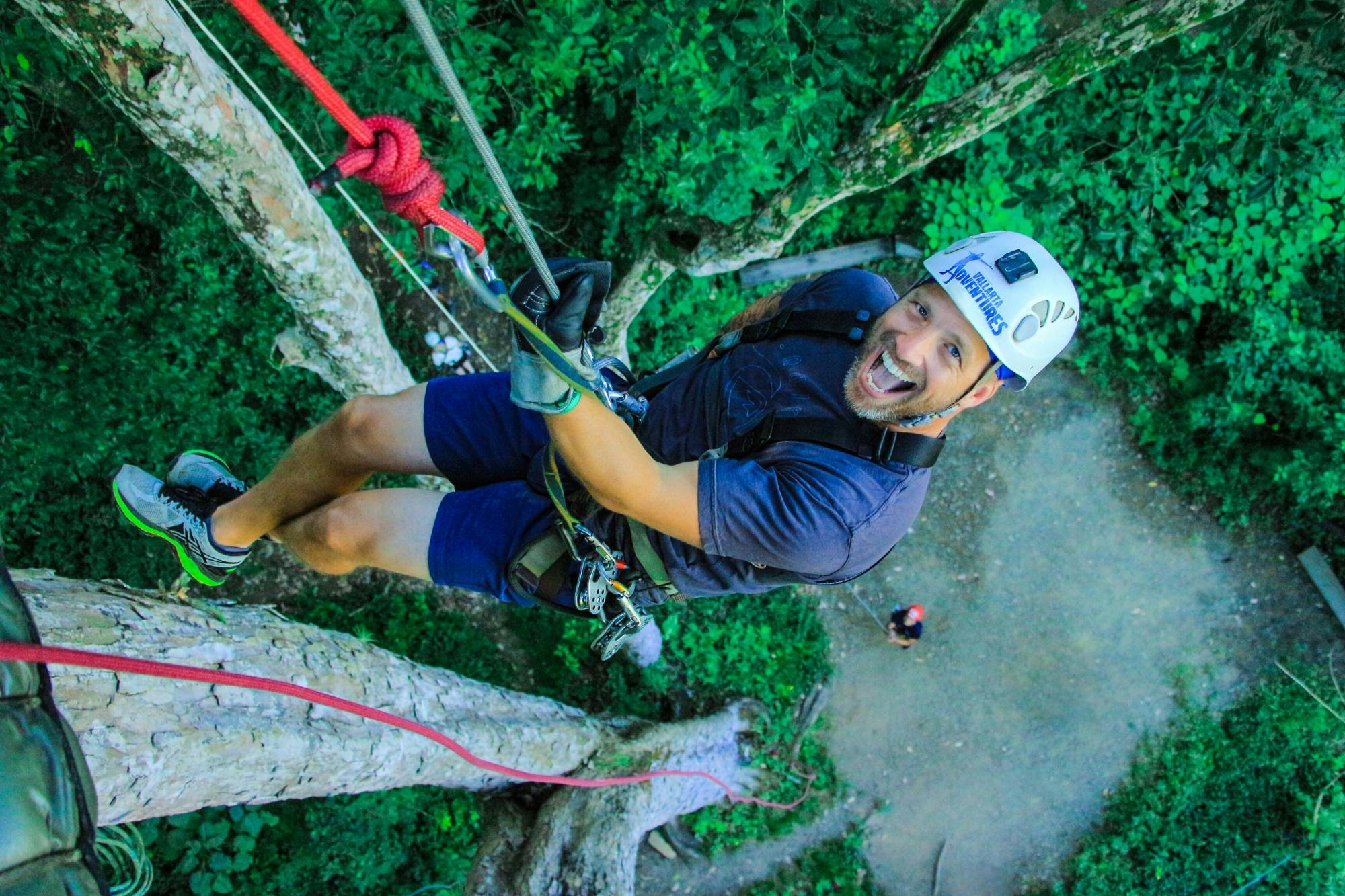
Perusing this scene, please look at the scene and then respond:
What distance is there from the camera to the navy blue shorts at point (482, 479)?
2.64 meters

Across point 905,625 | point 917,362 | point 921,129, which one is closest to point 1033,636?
point 905,625

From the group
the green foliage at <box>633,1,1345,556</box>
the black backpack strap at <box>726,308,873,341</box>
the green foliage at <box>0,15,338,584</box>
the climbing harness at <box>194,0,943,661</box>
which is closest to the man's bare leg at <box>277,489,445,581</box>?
the climbing harness at <box>194,0,943,661</box>

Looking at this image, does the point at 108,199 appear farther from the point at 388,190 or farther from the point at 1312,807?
the point at 1312,807

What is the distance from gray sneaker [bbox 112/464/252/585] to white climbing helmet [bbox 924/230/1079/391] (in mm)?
2562

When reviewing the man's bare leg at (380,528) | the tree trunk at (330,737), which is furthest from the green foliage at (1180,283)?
the man's bare leg at (380,528)

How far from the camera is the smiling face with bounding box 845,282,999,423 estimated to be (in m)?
2.29

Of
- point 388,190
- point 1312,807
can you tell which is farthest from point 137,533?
point 1312,807

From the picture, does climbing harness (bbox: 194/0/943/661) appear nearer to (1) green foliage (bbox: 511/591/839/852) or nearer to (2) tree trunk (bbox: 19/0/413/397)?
(2) tree trunk (bbox: 19/0/413/397)

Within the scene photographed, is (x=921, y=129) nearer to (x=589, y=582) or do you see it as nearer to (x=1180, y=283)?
(x=589, y=582)

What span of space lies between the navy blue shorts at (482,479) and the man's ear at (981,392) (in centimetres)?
131

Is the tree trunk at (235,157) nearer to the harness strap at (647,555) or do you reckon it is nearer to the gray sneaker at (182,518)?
the gray sneaker at (182,518)

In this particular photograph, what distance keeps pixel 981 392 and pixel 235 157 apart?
2523 millimetres

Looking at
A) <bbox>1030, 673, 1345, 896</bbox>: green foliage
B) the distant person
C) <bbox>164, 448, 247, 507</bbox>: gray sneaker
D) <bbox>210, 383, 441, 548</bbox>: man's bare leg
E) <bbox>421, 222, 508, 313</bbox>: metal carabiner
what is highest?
<bbox>421, 222, 508, 313</bbox>: metal carabiner

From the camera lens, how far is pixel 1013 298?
238cm
